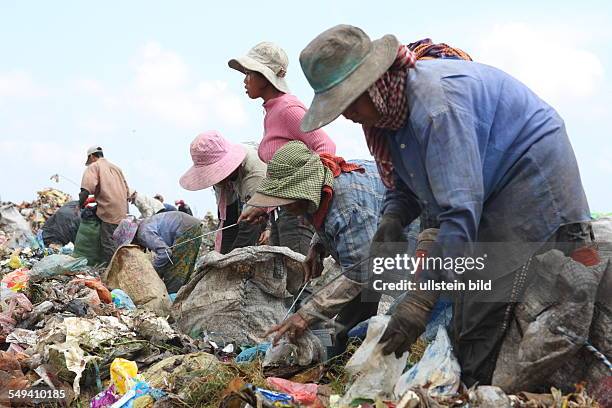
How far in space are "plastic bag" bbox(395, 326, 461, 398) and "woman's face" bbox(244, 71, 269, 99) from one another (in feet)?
9.55

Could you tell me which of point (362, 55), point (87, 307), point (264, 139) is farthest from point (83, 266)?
point (362, 55)

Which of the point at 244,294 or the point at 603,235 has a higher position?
the point at 603,235

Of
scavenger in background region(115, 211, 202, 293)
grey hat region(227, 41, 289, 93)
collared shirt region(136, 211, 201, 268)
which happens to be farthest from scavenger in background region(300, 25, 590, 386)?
collared shirt region(136, 211, 201, 268)

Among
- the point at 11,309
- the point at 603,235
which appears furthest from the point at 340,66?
the point at 11,309

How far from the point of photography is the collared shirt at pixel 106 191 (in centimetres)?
915

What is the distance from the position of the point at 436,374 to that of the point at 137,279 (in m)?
4.37

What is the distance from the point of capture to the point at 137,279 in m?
6.91

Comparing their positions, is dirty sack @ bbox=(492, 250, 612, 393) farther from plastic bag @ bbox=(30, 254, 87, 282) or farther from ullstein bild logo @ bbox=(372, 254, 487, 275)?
plastic bag @ bbox=(30, 254, 87, 282)

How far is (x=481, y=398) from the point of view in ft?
8.91

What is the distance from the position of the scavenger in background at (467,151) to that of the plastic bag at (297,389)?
58cm

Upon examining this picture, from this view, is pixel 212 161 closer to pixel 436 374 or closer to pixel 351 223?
pixel 351 223

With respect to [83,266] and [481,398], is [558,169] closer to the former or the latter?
[481,398]

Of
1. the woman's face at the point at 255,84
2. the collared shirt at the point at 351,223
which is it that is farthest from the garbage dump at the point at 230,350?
the woman's face at the point at 255,84

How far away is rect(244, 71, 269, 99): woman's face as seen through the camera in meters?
5.56
